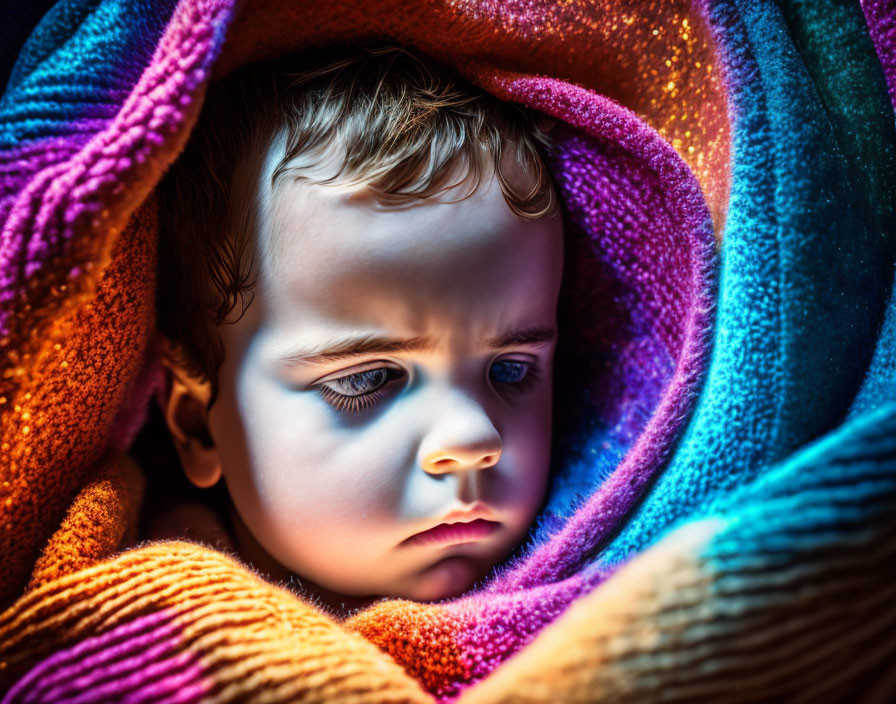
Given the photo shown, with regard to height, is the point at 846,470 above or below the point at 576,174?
below

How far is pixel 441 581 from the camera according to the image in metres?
0.74

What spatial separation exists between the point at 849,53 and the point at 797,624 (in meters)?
0.51

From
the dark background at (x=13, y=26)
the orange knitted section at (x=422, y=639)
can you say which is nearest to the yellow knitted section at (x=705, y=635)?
the orange knitted section at (x=422, y=639)

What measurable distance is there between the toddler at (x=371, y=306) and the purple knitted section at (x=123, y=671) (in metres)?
0.18

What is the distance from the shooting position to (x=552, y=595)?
2.13 ft

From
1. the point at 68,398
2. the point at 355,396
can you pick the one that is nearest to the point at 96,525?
the point at 68,398

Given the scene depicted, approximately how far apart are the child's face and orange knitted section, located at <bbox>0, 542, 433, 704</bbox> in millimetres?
98

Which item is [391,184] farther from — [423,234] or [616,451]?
[616,451]

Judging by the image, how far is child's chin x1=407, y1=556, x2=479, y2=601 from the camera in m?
0.74

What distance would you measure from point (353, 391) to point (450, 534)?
6.1 inches

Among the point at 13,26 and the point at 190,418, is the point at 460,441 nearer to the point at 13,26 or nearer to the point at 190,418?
the point at 190,418

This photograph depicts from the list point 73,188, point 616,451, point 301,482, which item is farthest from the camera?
point 616,451

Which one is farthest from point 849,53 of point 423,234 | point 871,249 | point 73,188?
point 73,188

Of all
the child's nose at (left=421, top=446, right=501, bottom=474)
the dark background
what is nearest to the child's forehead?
the child's nose at (left=421, top=446, right=501, bottom=474)
